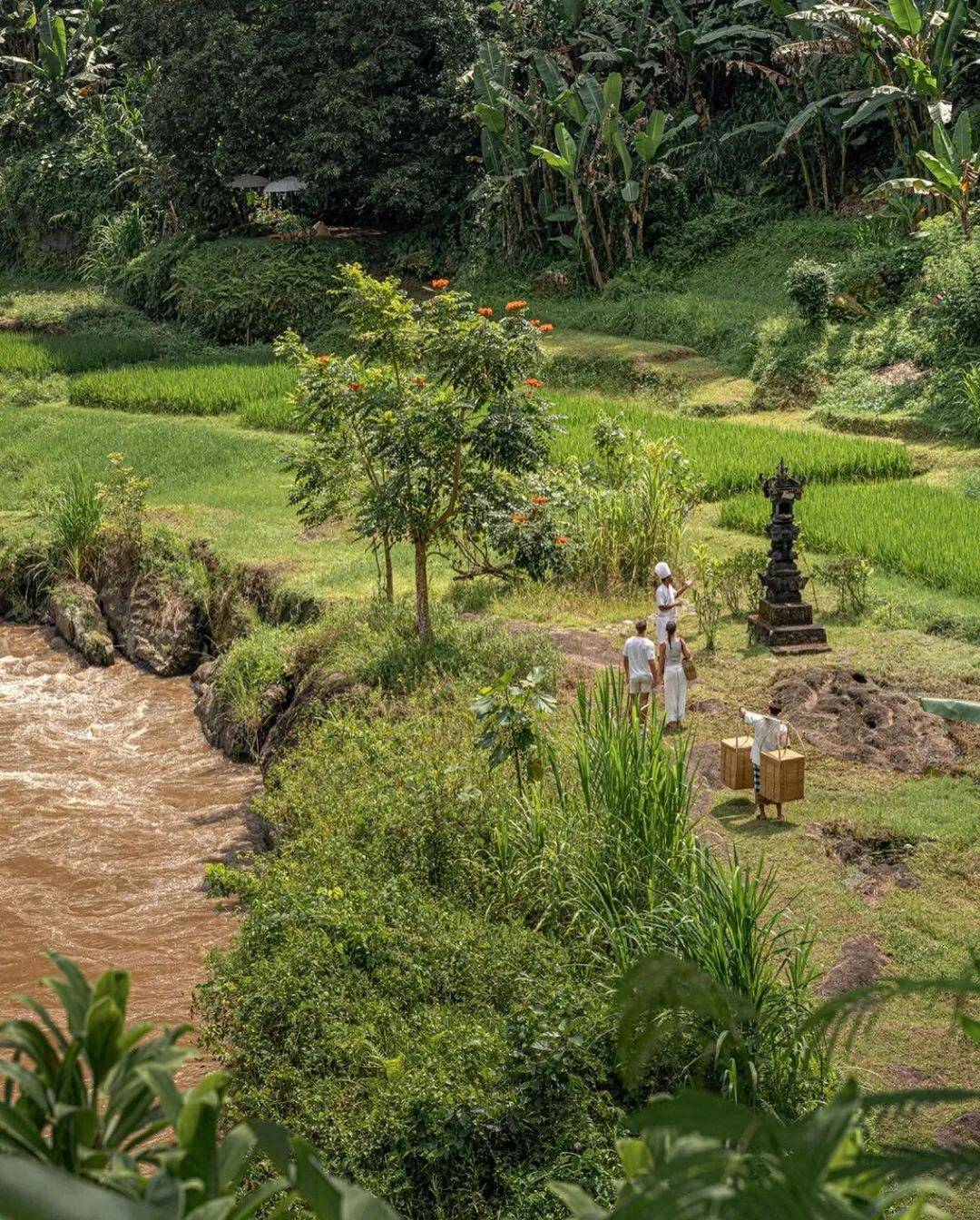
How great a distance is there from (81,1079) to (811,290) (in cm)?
1761

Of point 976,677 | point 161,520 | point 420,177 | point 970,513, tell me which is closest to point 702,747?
point 976,677

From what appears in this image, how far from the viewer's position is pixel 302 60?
928 inches

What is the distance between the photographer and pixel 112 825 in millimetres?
10039

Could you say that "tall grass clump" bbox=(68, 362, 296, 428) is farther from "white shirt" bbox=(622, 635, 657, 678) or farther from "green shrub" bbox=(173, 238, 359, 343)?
"white shirt" bbox=(622, 635, 657, 678)

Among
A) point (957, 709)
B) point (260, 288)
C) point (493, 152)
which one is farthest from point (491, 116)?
point (957, 709)

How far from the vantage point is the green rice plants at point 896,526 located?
11625mm

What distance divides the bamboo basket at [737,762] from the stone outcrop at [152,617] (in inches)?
240

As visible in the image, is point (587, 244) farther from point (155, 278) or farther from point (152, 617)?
point (152, 617)

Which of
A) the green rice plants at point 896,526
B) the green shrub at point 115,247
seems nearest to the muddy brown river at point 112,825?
the green rice plants at point 896,526

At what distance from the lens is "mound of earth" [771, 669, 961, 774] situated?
8844 mm

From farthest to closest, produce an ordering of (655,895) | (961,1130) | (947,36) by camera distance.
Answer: (947,36) < (655,895) < (961,1130)

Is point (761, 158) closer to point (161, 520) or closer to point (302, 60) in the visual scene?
point (302, 60)

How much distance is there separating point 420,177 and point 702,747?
16.6 m

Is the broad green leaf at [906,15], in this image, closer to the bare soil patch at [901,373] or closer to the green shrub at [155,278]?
the bare soil patch at [901,373]
